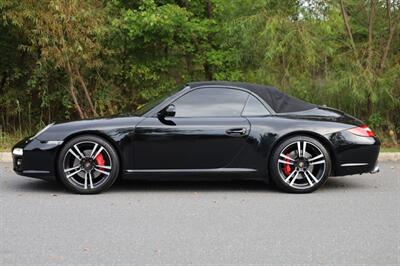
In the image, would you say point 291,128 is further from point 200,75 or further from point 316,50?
point 200,75

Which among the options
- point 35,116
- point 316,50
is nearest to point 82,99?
point 35,116

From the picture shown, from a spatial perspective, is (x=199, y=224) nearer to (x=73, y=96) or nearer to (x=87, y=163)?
(x=87, y=163)

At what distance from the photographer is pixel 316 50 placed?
1155 cm

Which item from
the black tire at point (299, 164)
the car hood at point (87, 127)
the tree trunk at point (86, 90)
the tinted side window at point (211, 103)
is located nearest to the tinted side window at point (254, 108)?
the tinted side window at point (211, 103)

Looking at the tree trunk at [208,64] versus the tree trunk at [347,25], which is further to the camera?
the tree trunk at [208,64]

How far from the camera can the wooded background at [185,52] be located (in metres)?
11.4

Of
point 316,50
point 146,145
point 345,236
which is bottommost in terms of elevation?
point 345,236

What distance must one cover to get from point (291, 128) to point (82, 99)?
6993 mm

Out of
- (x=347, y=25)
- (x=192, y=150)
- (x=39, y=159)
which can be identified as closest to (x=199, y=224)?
(x=192, y=150)

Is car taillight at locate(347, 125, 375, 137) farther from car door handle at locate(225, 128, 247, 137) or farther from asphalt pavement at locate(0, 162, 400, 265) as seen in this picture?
car door handle at locate(225, 128, 247, 137)

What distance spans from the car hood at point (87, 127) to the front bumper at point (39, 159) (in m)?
0.09

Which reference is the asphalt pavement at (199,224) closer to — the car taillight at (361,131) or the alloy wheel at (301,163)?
the alloy wheel at (301,163)

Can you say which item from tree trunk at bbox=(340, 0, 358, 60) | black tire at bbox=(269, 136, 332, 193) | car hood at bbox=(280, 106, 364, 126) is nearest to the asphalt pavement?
black tire at bbox=(269, 136, 332, 193)

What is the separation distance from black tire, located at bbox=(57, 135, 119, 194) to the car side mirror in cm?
72
